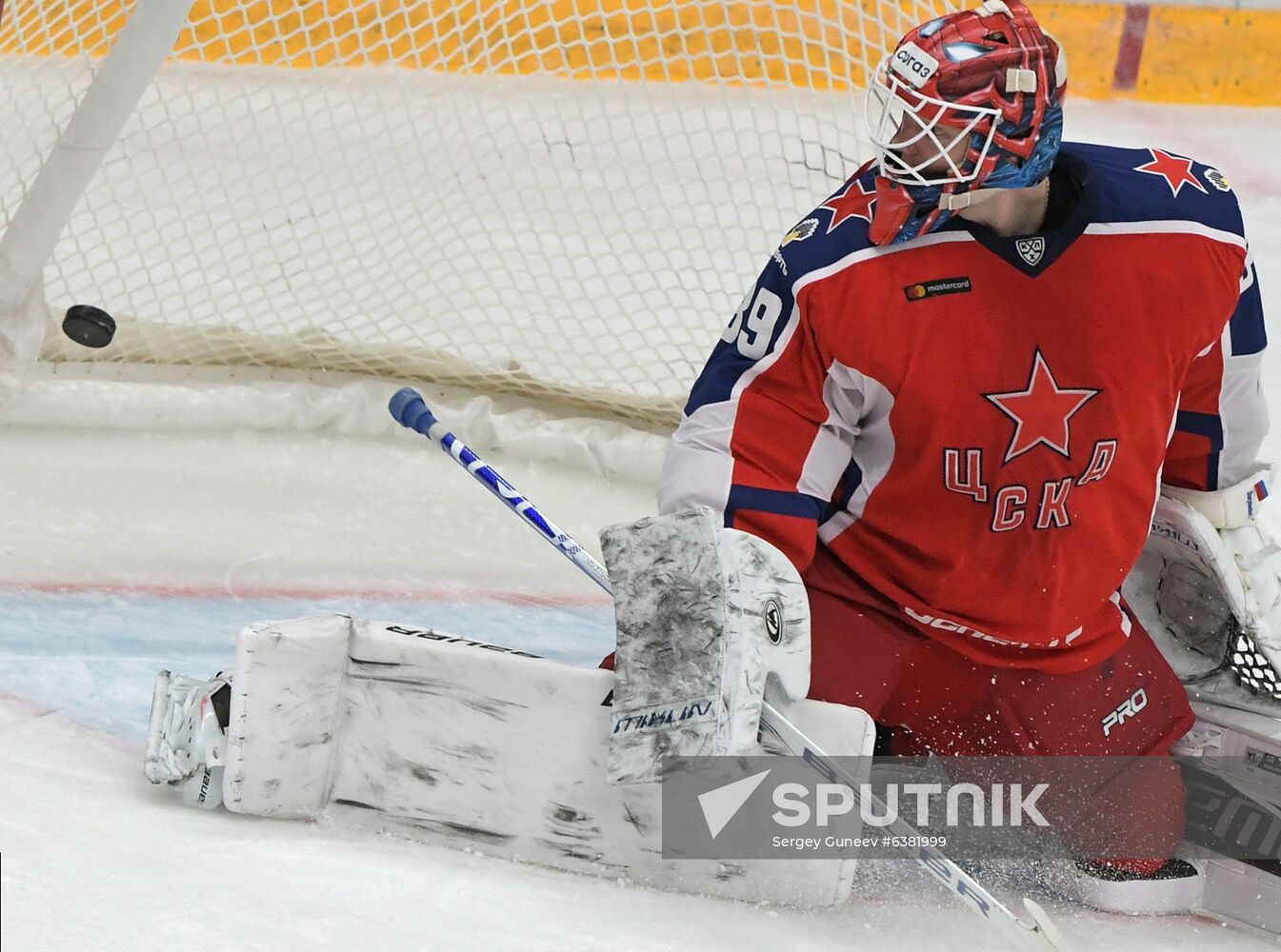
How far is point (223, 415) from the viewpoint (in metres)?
2.97

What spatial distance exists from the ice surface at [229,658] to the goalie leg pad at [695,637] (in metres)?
0.20

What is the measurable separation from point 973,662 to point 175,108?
216 centimetres

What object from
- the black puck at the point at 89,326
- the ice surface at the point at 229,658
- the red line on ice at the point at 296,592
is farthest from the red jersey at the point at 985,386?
the black puck at the point at 89,326

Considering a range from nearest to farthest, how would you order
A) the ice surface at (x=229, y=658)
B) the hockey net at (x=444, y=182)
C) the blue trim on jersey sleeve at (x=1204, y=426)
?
the ice surface at (x=229, y=658)
the blue trim on jersey sleeve at (x=1204, y=426)
the hockey net at (x=444, y=182)

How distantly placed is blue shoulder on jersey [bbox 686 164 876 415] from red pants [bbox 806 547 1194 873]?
1.02ft

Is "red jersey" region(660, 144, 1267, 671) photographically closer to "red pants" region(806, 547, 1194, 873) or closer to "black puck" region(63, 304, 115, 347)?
"red pants" region(806, 547, 1194, 873)

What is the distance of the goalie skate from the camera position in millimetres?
1792

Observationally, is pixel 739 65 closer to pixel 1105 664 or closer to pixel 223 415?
pixel 223 415

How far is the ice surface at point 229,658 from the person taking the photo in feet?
4.83

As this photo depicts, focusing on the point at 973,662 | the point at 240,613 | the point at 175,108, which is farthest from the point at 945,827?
the point at 175,108

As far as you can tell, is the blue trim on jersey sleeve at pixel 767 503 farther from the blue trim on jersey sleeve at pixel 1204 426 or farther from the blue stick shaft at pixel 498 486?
the blue trim on jersey sleeve at pixel 1204 426

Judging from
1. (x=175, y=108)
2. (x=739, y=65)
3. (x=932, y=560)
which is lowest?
(x=932, y=560)

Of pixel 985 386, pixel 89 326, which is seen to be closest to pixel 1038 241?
pixel 985 386

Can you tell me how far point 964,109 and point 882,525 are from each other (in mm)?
531
